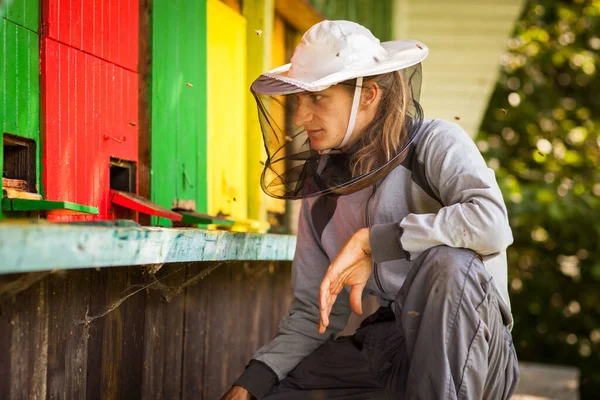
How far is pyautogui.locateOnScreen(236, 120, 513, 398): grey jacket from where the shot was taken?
2012 millimetres

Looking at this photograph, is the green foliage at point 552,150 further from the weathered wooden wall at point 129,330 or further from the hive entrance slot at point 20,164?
the hive entrance slot at point 20,164

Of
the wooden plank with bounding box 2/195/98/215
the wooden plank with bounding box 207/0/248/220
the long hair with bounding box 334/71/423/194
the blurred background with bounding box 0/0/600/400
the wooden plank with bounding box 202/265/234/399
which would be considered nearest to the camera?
the wooden plank with bounding box 2/195/98/215

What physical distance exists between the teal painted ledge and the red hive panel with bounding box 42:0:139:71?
612 millimetres

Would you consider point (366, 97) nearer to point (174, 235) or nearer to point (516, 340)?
point (174, 235)

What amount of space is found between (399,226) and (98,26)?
103 centimetres

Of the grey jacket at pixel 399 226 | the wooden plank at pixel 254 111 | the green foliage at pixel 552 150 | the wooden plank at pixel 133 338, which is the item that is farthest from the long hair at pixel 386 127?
the green foliage at pixel 552 150

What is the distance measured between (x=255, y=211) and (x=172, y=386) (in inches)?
46.4

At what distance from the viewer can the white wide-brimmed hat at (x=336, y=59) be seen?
216 cm

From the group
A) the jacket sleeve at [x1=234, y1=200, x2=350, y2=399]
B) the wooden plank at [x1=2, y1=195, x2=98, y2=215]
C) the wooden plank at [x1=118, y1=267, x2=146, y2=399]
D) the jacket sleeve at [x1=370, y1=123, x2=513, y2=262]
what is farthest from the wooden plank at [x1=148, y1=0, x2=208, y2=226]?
the jacket sleeve at [x1=370, y1=123, x2=513, y2=262]

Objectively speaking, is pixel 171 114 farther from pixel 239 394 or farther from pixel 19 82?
pixel 239 394

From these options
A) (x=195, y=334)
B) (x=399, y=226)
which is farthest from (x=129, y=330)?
(x=399, y=226)

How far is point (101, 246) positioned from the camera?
1574 mm

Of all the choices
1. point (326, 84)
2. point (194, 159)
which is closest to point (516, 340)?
point (194, 159)

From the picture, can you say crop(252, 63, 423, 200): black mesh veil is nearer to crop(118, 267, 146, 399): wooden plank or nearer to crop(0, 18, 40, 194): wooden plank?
crop(118, 267, 146, 399): wooden plank
